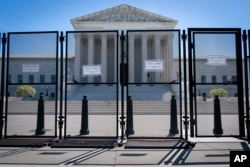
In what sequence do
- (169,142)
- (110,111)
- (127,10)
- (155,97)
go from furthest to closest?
(127,10) < (155,97) < (110,111) < (169,142)

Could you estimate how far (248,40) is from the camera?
9078 millimetres

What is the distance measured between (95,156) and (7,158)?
6.14 ft

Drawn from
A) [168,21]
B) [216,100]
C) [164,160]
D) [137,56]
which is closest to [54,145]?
[164,160]

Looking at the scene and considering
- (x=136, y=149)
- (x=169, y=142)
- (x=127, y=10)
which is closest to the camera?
(x=136, y=149)

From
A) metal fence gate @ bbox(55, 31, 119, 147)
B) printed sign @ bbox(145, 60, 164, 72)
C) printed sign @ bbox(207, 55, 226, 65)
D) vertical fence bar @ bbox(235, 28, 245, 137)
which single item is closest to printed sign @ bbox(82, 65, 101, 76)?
metal fence gate @ bbox(55, 31, 119, 147)

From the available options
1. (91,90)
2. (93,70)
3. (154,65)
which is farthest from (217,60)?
(91,90)

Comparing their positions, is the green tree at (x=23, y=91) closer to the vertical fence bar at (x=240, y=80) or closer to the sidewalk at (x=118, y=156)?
the sidewalk at (x=118, y=156)

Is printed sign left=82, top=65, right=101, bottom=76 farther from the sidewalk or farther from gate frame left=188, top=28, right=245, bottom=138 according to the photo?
gate frame left=188, top=28, right=245, bottom=138

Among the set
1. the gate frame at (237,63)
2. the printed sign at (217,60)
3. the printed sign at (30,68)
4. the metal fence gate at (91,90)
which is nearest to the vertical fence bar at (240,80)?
the gate frame at (237,63)

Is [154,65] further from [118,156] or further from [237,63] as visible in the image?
[118,156]

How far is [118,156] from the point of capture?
6246 millimetres

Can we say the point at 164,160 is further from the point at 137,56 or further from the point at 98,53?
the point at 98,53

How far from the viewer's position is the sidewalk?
557 centimetres

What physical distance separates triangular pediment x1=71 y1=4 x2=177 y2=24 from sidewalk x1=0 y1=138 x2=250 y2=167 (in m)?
48.5
